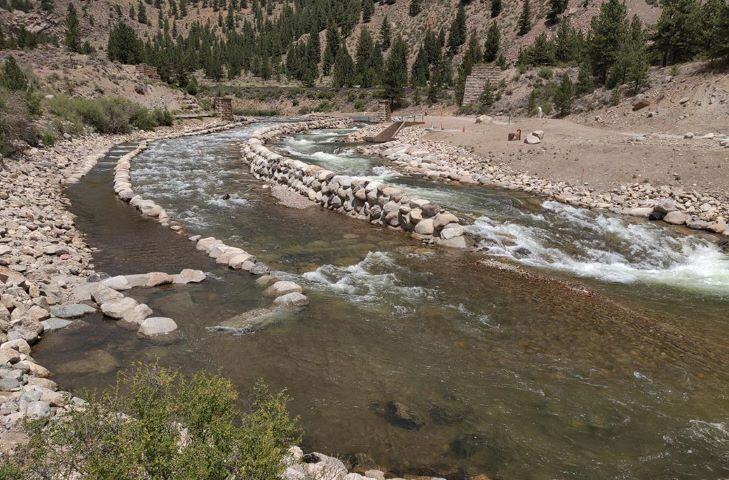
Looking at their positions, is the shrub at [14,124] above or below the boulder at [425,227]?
above

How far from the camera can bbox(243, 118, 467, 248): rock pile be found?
13398 mm

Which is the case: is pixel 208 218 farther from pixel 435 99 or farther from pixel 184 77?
pixel 184 77

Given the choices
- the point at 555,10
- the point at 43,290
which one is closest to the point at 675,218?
the point at 43,290

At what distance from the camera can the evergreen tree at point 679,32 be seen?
110 ft

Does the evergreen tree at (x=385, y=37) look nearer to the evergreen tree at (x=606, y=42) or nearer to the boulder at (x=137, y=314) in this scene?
the evergreen tree at (x=606, y=42)

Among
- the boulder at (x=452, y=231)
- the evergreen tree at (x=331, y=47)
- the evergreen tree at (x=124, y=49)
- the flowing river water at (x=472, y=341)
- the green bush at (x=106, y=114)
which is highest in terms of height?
the evergreen tree at (x=331, y=47)

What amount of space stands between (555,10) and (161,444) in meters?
81.1

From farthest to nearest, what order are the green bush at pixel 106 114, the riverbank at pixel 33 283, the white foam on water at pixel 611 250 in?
the green bush at pixel 106 114 < the white foam on water at pixel 611 250 < the riverbank at pixel 33 283

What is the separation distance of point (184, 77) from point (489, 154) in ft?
158

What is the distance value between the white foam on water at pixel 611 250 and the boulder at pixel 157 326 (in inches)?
315

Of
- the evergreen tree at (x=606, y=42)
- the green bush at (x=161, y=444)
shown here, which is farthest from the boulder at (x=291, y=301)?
the evergreen tree at (x=606, y=42)

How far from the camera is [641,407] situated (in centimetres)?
632

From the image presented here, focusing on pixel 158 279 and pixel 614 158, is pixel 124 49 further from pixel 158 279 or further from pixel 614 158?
pixel 158 279

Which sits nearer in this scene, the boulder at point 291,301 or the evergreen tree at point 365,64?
the boulder at point 291,301
